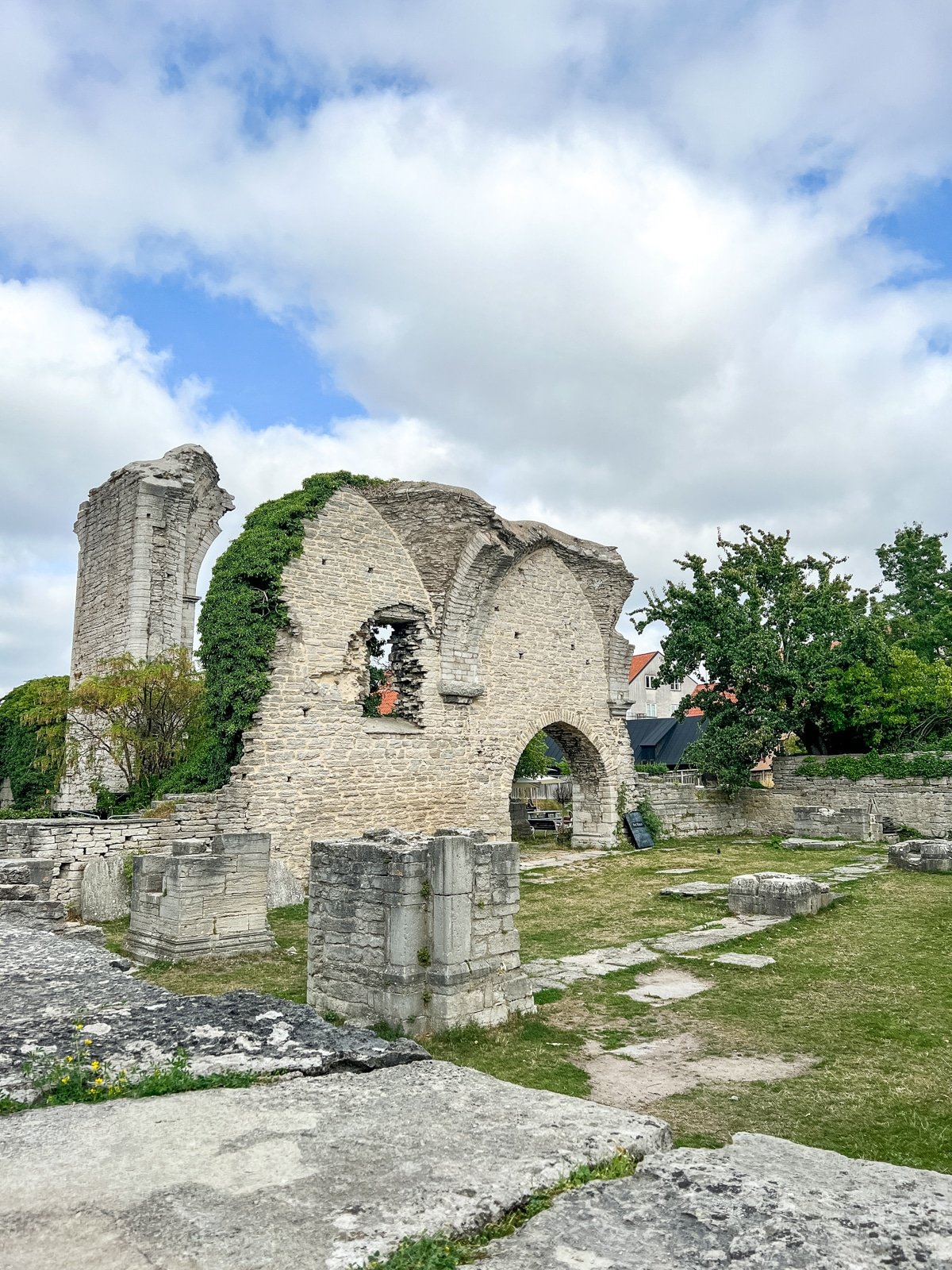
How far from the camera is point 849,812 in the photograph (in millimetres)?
18438

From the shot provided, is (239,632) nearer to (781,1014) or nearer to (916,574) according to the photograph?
(781,1014)

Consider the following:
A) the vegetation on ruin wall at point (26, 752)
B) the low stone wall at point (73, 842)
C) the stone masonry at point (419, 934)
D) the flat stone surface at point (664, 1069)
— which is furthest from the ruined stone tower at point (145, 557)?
the flat stone surface at point (664, 1069)

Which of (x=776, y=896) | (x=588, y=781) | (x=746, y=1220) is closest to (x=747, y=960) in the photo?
(x=776, y=896)

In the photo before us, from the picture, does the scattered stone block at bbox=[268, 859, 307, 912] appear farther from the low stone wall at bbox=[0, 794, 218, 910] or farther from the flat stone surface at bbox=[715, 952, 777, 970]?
the flat stone surface at bbox=[715, 952, 777, 970]

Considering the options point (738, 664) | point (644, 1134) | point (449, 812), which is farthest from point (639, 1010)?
point (738, 664)

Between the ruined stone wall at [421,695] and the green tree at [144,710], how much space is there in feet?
5.67

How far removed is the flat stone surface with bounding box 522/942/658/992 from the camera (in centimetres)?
735

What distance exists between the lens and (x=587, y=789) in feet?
63.4

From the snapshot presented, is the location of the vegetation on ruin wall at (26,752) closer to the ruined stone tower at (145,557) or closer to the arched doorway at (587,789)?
the ruined stone tower at (145,557)

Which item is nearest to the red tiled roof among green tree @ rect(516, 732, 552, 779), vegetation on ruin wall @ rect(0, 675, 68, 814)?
green tree @ rect(516, 732, 552, 779)

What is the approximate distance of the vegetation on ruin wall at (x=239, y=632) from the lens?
13578 mm

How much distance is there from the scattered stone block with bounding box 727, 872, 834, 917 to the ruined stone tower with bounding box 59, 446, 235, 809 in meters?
11.5

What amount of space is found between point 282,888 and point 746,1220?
10.4 metres

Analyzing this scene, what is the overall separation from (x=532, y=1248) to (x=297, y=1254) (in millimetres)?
668
